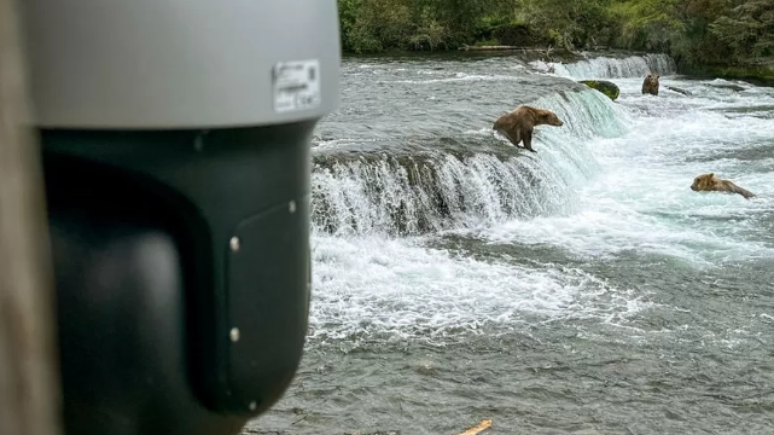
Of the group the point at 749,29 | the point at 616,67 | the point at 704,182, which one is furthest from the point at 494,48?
the point at 704,182

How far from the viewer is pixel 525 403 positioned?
529 centimetres

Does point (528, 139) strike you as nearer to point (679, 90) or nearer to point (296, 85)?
point (296, 85)

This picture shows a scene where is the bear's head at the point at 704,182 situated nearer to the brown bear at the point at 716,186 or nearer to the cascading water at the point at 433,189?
the brown bear at the point at 716,186

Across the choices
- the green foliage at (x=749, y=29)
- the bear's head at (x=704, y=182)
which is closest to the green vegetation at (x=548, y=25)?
the green foliage at (x=749, y=29)

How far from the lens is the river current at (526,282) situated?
5.29 m

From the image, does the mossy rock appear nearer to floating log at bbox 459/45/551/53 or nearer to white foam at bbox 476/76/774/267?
white foam at bbox 476/76/774/267

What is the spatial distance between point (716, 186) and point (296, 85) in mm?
10266

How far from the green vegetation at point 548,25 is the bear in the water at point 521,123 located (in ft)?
51.6

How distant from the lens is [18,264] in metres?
0.70

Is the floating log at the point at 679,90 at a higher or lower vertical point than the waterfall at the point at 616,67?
lower

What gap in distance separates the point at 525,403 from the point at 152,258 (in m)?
4.30

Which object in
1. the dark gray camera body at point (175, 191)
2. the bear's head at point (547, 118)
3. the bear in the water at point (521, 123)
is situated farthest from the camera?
the bear's head at point (547, 118)

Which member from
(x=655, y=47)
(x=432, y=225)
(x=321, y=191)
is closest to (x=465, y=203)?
(x=432, y=225)

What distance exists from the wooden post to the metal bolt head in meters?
0.54
